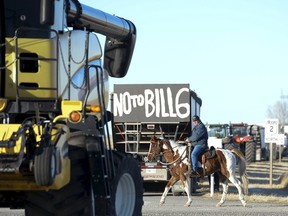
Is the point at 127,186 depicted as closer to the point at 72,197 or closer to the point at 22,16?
the point at 72,197

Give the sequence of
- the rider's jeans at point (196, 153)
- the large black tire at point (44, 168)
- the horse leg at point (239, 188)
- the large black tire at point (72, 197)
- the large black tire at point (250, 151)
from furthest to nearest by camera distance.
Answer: the large black tire at point (250, 151), the rider's jeans at point (196, 153), the horse leg at point (239, 188), the large black tire at point (72, 197), the large black tire at point (44, 168)

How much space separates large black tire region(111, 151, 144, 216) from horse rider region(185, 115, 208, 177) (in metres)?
13.6

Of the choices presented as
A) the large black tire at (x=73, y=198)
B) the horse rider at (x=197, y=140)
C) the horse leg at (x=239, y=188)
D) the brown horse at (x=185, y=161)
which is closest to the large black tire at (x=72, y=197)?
the large black tire at (x=73, y=198)

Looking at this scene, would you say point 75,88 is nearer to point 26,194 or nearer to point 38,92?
point 38,92

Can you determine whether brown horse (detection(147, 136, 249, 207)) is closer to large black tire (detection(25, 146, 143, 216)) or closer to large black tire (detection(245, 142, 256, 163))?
large black tire (detection(25, 146, 143, 216))

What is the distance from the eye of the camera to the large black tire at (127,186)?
11.1m

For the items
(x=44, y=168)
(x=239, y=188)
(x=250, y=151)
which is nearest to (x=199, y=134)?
(x=239, y=188)

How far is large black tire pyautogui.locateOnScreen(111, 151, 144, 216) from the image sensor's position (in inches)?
436

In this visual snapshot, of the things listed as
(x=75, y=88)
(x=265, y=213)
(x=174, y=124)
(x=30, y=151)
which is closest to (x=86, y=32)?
(x=75, y=88)

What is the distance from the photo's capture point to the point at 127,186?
11789 millimetres

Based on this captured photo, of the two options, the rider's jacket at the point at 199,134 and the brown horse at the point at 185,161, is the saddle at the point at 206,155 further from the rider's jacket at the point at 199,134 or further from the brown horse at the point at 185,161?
the rider's jacket at the point at 199,134

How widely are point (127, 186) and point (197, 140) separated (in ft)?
46.7

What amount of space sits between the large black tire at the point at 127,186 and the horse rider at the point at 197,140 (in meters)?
13.6

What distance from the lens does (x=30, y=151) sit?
29.9 ft
